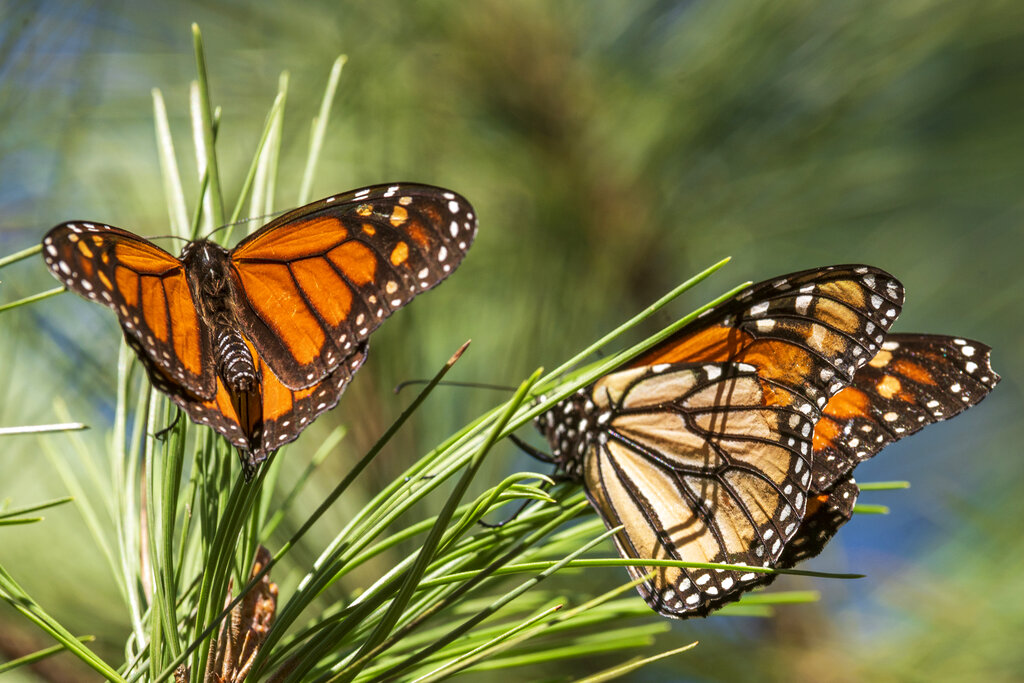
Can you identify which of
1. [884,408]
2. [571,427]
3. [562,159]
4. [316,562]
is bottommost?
[316,562]

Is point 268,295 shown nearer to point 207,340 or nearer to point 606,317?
point 207,340

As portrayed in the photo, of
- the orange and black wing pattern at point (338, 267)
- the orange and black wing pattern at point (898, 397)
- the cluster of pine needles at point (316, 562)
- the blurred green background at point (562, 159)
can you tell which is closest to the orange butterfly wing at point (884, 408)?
the orange and black wing pattern at point (898, 397)

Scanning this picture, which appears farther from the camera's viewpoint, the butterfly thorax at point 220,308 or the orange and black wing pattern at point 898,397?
the orange and black wing pattern at point 898,397

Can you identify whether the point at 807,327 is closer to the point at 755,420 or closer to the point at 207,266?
the point at 755,420

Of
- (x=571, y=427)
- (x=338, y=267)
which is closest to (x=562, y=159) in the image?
(x=571, y=427)

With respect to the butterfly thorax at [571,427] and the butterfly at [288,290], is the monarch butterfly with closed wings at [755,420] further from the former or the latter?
the butterfly at [288,290]

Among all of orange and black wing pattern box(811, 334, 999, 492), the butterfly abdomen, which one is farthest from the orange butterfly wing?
the butterfly abdomen

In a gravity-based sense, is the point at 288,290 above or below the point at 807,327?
above
